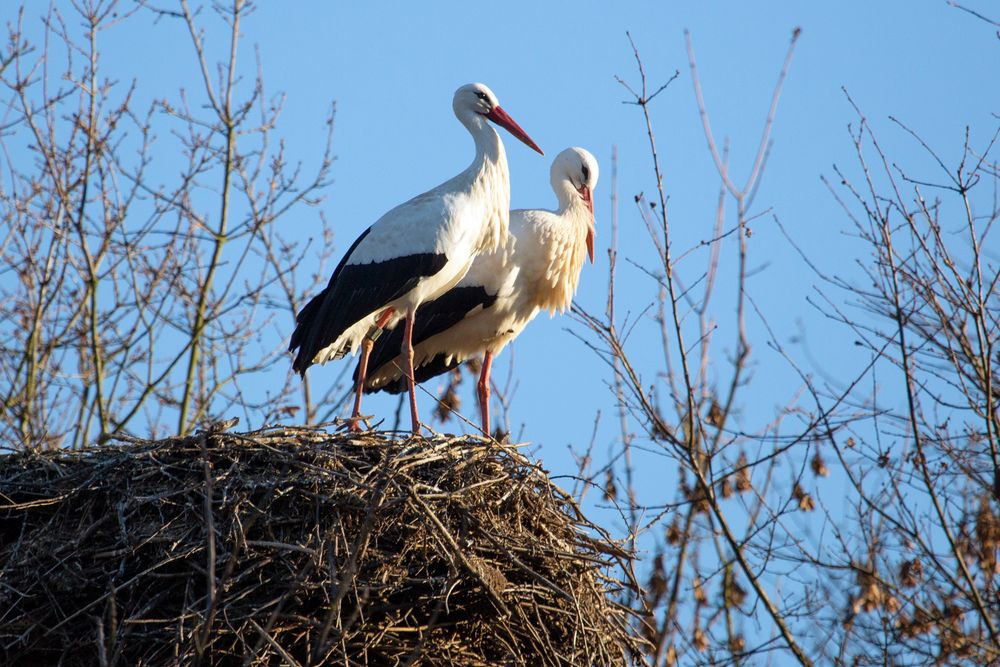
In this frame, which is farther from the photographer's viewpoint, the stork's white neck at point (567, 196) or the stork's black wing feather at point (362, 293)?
the stork's white neck at point (567, 196)

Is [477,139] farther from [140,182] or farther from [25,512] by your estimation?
[25,512]

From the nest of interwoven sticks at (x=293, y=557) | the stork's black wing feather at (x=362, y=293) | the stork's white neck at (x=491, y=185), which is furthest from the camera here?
the stork's white neck at (x=491, y=185)

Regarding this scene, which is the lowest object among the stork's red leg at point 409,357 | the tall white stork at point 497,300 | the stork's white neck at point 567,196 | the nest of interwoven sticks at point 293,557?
the nest of interwoven sticks at point 293,557

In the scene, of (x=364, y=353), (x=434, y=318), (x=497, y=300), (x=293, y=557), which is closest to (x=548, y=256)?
(x=497, y=300)

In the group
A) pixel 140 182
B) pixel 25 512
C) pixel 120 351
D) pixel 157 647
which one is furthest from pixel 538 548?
pixel 140 182

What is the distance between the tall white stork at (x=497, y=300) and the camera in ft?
29.1

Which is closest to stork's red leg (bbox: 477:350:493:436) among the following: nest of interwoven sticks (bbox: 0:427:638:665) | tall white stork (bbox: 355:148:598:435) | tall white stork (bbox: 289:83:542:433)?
tall white stork (bbox: 355:148:598:435)

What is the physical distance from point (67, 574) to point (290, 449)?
97 cm

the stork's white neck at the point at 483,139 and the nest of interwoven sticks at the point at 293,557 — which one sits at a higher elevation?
the stork's white neck at the point at 483,139

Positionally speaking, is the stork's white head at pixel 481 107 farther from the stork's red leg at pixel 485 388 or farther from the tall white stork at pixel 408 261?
the stork's red leg at pixel 485 388

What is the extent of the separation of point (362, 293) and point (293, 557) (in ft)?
9.06

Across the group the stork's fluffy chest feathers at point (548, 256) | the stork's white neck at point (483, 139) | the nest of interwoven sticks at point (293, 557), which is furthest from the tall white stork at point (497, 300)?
the nest of interwoven sticks at point (293, 557)

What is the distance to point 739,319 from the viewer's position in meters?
7.56

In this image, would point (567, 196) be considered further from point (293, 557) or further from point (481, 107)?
point (293, 557)
